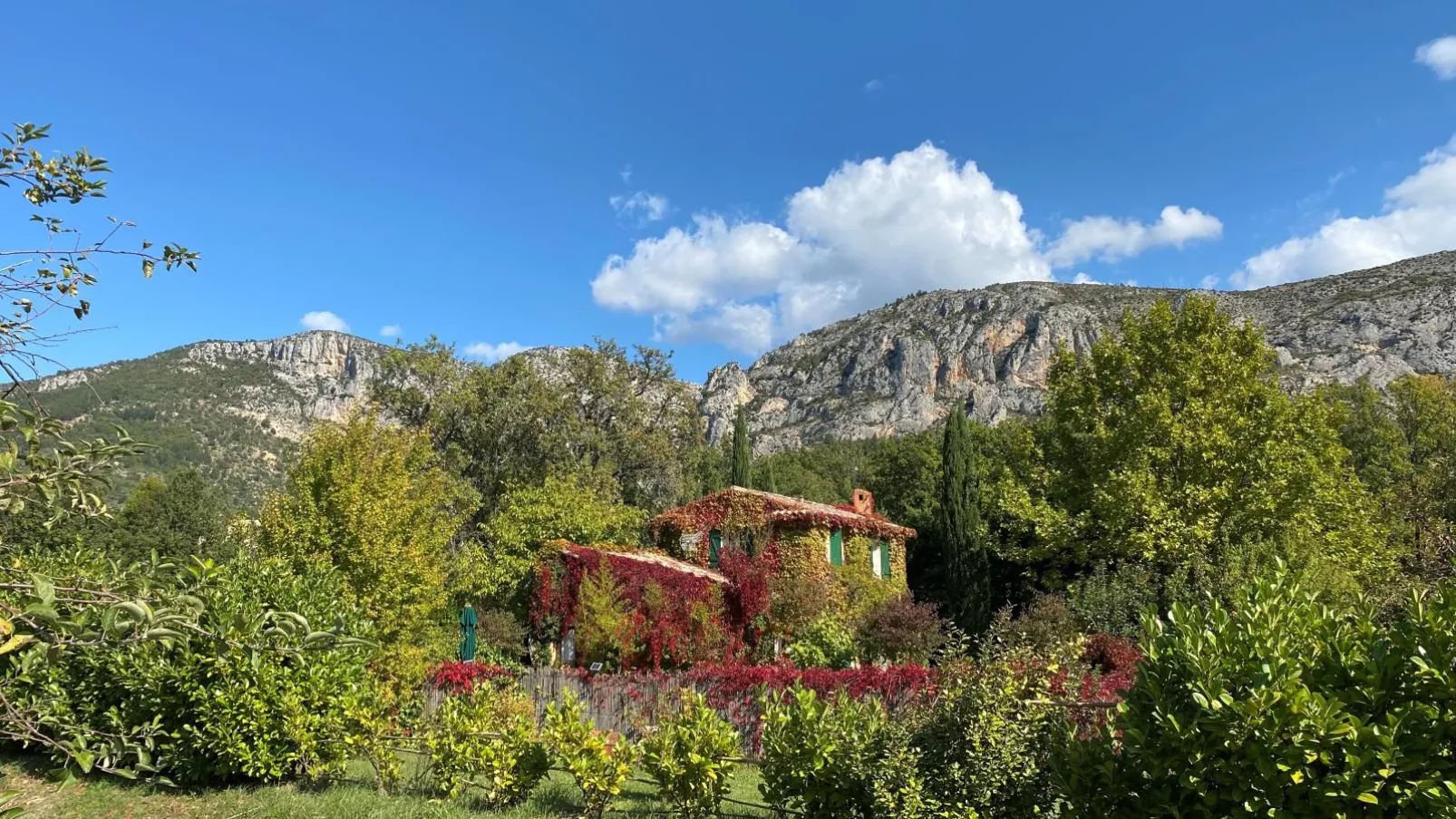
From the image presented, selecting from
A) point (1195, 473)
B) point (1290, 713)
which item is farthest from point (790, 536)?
point (1290, 713)

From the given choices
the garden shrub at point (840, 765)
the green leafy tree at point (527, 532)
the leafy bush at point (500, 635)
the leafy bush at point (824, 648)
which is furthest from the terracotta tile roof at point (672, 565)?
the garden shrub at point (840, 765)

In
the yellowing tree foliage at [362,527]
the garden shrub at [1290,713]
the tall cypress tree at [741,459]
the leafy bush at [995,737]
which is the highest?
the tall cypress tree at [741,459]

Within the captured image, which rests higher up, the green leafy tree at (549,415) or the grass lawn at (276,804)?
the green leafy tree at (549,415)

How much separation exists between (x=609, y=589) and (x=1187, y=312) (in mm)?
15253

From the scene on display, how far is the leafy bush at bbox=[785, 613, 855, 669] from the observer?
16719 mm

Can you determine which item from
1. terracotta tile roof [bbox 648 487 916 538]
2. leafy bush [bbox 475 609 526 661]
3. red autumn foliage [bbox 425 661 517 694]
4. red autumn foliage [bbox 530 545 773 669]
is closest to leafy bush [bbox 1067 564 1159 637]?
terracotta tile roof [bbox 648 487 916 538]

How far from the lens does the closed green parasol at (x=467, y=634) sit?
1992 centimetres

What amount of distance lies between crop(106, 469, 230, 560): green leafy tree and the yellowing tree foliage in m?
16.2

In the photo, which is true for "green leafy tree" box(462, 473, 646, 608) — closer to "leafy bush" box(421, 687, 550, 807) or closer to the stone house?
the stone house

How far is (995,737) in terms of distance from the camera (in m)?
5.44

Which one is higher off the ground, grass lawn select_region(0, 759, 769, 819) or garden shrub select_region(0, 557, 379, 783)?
garden shrub select_region(0, 557, 379, 783)

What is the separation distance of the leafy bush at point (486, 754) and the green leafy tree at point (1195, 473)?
1385 centimetres

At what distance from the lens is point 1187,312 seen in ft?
61.8

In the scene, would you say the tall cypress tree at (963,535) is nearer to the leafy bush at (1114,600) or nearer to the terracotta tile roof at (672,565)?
the leafy bush at (1114,600)
